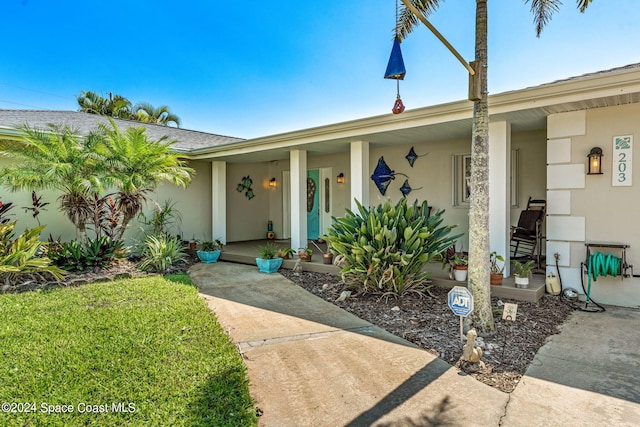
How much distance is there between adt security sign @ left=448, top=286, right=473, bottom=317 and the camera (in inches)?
136

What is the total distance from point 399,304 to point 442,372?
2010 millimetres

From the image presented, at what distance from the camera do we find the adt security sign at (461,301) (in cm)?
345

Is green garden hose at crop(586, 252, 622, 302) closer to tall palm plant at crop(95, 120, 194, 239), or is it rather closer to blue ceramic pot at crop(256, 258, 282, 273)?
blue ceramic pot at crop(256, 258, 282, 273)

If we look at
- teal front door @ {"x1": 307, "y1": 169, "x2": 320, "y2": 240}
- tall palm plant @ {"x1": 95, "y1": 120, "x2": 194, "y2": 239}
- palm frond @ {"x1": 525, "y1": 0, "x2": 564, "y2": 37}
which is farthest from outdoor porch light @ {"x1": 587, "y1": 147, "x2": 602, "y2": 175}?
tall palm plant @ {"x1": 95, "y1": 120, "x2": 194, "y2": 239}

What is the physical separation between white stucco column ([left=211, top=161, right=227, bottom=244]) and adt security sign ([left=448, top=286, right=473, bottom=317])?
774 cm

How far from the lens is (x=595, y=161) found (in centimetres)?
491

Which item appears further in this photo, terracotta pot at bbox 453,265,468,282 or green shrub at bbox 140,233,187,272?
green shrub at bbox 140,233,187,272

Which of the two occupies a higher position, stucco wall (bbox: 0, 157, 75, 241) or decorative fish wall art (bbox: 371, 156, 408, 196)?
decorative fish wall art (bbox: 371, 156, 408, 196)

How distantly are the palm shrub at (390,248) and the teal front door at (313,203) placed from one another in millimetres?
4954

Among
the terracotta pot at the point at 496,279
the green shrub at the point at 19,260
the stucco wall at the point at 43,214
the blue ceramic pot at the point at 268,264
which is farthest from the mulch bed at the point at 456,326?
the stucco wall at the point at 43,214

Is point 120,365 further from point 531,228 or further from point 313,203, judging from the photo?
point 313,203

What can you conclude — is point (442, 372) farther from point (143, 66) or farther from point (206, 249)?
point (143, 66)

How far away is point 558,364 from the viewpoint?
322cm

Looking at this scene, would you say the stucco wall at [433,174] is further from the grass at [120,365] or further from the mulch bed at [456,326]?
the grass at [120,365]
